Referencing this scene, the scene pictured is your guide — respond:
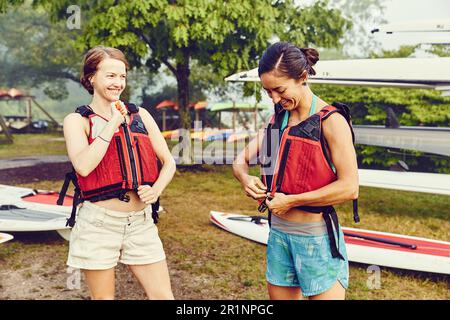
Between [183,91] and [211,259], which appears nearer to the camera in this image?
[211,259]

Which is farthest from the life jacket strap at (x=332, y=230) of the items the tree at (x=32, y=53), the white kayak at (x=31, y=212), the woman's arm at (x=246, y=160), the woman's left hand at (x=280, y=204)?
the tree at (x=32, y=53)

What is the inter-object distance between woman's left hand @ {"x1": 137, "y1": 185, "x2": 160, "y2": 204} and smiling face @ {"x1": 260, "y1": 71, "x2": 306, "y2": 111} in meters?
0.91

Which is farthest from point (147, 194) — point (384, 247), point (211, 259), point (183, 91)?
point (183, 91)

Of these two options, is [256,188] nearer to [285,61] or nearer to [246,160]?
[246,160]

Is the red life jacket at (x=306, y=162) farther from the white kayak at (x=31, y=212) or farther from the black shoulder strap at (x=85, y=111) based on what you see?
the white kayak at (x=31, y=212)

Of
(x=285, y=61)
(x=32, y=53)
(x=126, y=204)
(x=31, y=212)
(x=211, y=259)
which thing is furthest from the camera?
(x=32, y=53)

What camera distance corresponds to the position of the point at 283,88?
2.24 m

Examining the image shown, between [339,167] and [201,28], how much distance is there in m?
8.08

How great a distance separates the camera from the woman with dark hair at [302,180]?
7.31 ft

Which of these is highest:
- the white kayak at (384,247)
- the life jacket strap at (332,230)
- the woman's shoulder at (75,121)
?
the woman's shoulder at (75,121)

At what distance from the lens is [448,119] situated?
1177 centimetres

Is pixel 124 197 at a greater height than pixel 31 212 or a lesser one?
greater

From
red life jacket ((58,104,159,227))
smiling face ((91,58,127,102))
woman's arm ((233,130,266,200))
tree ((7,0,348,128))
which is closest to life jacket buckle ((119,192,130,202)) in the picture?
red life jacket ((58,104,159,227))
